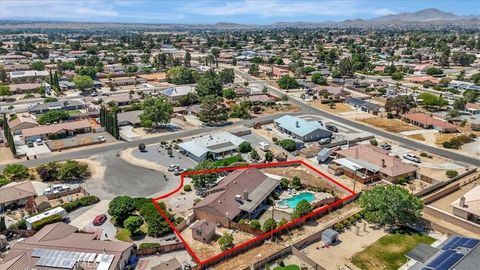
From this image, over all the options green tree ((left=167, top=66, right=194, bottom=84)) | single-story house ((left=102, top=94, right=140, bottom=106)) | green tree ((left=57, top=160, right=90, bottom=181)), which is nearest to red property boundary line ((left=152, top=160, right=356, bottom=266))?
green tree ((left=57, top=160, right=90, bottom=181))

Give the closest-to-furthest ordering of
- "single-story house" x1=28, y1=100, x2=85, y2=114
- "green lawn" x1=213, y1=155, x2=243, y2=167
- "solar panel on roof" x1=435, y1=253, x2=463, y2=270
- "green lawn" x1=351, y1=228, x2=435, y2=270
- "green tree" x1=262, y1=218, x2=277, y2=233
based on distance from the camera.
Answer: "solar panel on roof" x1=435, y1=253, x2=463, y2=270 → "green lawn" x1=351, y1=228, x2=435, y2=270 → "green tree" x1=262, y1=218, x2=277, y2=233 → "green lawn" x1=213, y1=155, x2=243, y2=167 → "single-story house" x1=28, y1=100, x2=85, y2=114

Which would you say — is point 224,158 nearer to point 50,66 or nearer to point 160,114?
point 160,114

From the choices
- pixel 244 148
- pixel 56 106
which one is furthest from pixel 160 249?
pixel 56 106

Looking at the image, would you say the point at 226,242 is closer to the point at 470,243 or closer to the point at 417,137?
the point at 470,243

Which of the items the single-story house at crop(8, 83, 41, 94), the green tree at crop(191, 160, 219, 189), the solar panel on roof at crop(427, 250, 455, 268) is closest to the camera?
the solar panel on roof at crop(427, 250, 455, 268)

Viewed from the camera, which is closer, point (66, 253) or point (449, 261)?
point (449, 261)

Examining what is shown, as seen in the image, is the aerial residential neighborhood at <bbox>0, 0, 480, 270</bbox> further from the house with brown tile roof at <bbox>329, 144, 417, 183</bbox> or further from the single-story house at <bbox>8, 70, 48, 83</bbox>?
the single-story house at <bbox>8, 70, 48, 83</bbox>
